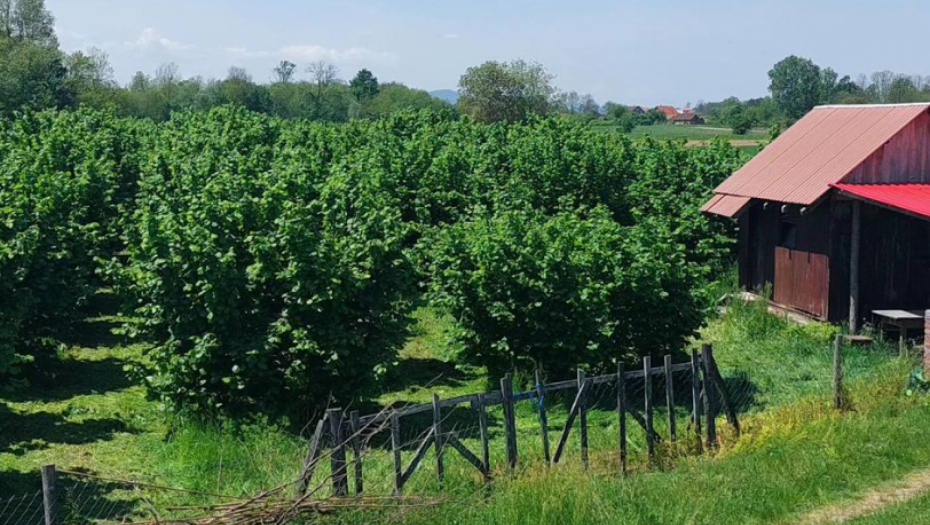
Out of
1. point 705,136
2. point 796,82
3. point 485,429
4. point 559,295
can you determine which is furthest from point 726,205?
point 796,82

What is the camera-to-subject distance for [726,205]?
22.3 metres

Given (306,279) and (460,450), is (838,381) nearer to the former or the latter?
(460,450)

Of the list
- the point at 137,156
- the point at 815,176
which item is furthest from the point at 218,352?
the point at 137,156

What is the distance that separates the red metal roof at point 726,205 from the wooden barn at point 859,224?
1.82 feet

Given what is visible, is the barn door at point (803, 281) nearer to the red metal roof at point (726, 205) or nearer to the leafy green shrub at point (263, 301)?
the red metal roof at point (726, 205)

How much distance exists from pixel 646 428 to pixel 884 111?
41.4 feet

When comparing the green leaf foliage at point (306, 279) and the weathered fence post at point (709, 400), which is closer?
the weathered fence post at point (709, 400)

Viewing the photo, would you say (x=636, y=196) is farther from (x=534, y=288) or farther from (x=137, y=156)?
(x=137, y=156)

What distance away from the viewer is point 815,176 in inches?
780

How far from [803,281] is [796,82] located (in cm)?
10300

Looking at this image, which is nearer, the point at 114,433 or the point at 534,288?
the point at 114,433

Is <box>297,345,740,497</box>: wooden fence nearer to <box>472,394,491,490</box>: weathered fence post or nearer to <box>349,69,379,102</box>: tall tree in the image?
<box>472,394,491,490</box>: weathered fence post

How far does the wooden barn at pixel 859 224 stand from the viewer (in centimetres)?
1892

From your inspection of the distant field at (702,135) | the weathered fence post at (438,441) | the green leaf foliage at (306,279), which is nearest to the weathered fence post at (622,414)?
the weathered fence post at (438,441)
